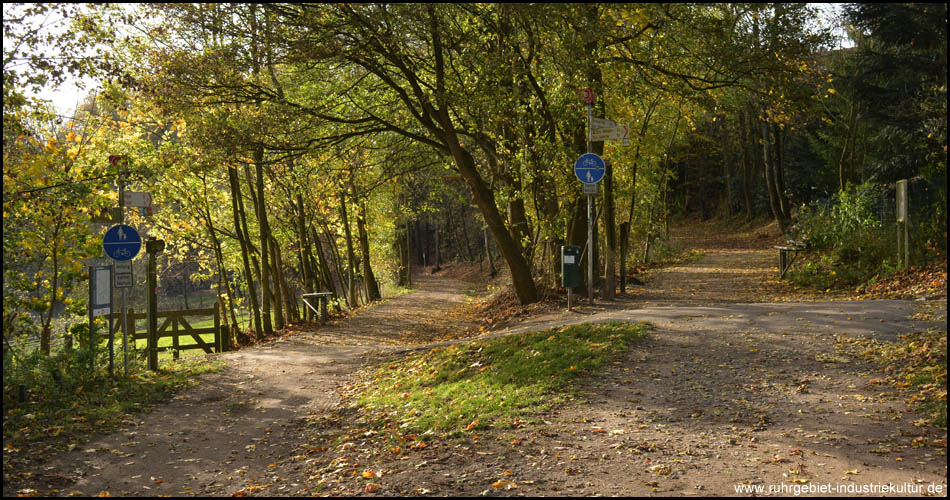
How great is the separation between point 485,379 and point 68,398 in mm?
5441

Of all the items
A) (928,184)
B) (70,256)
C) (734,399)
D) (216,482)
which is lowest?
(216,482)

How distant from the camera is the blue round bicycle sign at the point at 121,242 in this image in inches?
421

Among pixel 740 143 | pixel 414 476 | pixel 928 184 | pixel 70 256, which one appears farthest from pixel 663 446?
pixel 740 143

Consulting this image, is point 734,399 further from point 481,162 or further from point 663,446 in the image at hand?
point 481,162

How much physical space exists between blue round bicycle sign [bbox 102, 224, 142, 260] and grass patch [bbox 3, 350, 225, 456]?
63.5 inches

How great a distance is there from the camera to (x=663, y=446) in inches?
238

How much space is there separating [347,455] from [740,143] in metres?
42.5

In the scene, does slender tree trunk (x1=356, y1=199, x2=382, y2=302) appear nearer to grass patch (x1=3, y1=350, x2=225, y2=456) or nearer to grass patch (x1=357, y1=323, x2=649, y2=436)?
grass patch (x1=357, y1=323, x2=649, y2=436)

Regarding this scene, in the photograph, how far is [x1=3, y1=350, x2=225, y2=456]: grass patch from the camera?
24.6ft

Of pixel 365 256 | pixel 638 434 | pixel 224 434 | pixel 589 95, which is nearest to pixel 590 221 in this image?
pixel 589 95

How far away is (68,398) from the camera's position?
29.5 feet

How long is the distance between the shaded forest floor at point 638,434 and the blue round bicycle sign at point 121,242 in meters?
2.47

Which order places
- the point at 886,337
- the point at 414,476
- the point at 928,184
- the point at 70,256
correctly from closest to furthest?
the point at 414,476
the point at 886,337
the point at 70,256
the point at 928,184

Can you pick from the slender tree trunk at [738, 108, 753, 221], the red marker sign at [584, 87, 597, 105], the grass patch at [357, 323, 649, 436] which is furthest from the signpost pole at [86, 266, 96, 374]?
the slender tree trunk at [738, 108, 753, 221]
